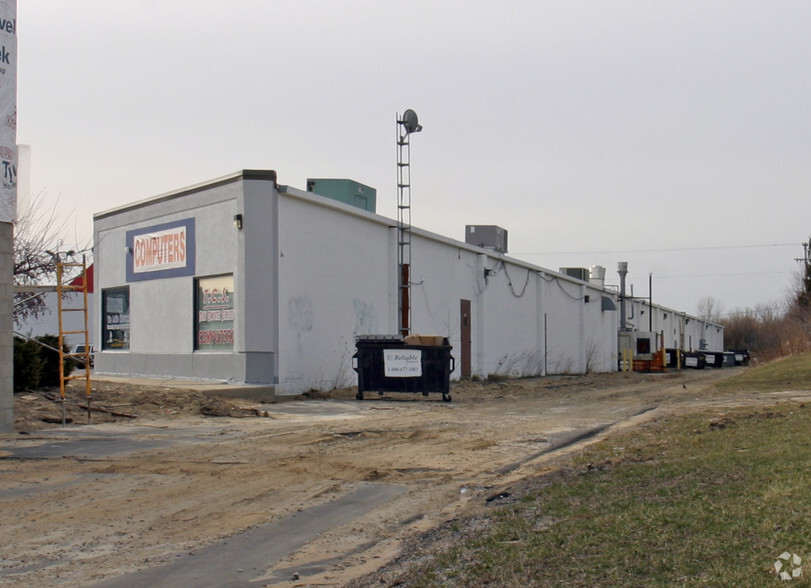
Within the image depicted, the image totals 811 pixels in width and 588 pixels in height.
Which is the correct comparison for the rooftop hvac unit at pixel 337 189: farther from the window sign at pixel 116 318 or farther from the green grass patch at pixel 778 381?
the green grass patch at pixel 778 381

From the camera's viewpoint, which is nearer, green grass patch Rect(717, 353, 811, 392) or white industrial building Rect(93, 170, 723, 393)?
white industrial building Rect(93, 170, 723, 393)

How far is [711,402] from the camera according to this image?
18984 mm

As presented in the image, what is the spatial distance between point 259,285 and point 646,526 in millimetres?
17005

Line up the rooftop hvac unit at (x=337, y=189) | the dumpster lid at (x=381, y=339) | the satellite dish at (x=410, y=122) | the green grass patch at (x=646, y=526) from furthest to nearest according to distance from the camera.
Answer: the rooftop hvac unit at (x=337, y=189) < the satellite dish at (x=410, y=122) < the dumpster lid at (x=381, y=339) < the green grass patch at (x=646, y=526)

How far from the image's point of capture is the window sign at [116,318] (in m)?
26.8

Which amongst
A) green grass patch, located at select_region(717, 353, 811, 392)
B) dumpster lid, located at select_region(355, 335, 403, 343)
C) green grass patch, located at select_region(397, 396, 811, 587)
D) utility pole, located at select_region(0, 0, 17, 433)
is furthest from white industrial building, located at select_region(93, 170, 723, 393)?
green grass patch, located at select_region(397, 396, 811, 587)

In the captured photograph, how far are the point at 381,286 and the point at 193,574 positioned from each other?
70.5ft

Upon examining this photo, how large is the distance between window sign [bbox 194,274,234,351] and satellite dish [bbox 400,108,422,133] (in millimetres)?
7691

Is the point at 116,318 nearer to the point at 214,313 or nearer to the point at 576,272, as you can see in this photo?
the point at 214,313

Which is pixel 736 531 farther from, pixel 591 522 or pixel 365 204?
pixel 365 204

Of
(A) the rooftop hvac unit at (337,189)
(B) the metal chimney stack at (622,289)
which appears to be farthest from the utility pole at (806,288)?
(A) the rooftop hvac unit at (337,189)

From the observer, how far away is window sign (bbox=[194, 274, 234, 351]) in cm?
2261

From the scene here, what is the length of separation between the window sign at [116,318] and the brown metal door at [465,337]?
12.4 metres

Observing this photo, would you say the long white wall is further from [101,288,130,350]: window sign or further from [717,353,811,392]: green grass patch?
[717,353,811,392]: green grass patch
